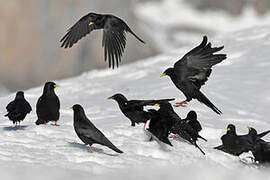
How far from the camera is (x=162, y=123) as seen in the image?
8141 millimetres

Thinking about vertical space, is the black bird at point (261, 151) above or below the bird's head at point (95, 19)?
below

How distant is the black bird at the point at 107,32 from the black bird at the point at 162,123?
1.10m

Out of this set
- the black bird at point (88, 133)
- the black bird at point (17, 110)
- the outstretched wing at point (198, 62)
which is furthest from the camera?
the black bird at point (17, 110)

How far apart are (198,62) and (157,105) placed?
4.24ft

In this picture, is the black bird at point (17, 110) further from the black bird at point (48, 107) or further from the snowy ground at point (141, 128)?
the black bird at point (48, 107)

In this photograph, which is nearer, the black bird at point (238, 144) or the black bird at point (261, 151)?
the black bird at point (261, 151)

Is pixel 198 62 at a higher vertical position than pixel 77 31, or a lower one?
lower

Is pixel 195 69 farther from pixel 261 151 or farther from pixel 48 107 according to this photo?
pixel 48 107

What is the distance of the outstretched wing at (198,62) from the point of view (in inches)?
343

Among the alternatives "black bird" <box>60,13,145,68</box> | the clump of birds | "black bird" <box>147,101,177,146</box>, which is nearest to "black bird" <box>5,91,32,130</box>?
the clump of birds

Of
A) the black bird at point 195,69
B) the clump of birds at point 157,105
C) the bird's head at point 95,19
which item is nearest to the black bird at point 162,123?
the clump of birds at point 157,105

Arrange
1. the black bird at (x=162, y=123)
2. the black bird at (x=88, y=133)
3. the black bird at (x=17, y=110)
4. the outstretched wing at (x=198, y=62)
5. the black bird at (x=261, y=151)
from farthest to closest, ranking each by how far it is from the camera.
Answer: the black bird at (x=17, y=110) < the outstretched wing at (x=198, y=62) < the black bird at (x=162, y=123) < the black bird at (x=261, y=151) < the black bird at (x=88, y=133)

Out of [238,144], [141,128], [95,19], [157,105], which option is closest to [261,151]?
[238,144]

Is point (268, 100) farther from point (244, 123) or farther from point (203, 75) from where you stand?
point (203, 75)
